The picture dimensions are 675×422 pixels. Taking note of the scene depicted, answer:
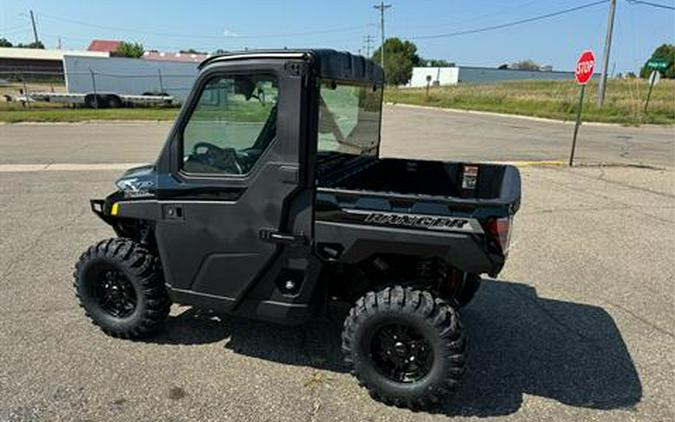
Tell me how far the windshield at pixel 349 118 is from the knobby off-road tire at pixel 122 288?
1509 millimetres

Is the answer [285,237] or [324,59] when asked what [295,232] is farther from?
[324,59]

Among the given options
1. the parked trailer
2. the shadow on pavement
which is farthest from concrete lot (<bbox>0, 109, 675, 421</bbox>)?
the parked trailer

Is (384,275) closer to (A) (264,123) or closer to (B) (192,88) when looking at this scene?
(A) (264,123)

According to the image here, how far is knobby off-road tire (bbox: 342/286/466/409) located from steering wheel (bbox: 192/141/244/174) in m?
1.17

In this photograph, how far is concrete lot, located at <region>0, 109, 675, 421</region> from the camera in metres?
2.98

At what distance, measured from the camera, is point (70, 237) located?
6.02m

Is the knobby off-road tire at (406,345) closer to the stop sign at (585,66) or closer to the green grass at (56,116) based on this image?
the stop sign at (585,66)

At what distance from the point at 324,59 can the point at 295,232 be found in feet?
3.40

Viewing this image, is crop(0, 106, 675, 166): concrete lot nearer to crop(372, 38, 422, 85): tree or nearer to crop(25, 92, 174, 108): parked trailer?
crop(25, 92, 174, 108): parked trailer

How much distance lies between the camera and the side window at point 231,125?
300cm

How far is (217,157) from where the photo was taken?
3191mm

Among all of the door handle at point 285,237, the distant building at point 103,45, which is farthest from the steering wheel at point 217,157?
the distant building at point 103,45

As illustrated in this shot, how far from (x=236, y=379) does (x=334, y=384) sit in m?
0.63

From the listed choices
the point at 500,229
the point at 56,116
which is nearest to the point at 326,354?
the point at 500,229
